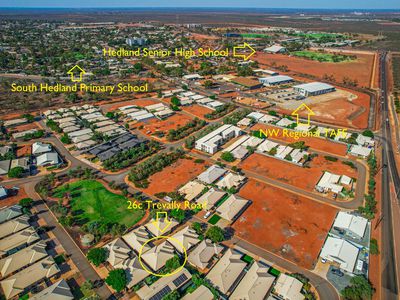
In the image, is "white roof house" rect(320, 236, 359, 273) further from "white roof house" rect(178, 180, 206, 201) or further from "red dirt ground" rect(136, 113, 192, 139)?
"red dirt ground" rect(136, 113, 192, 139)

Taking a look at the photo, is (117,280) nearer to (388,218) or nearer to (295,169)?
(295,169)

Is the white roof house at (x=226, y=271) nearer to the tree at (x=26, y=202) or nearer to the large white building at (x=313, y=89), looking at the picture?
the tree at (x=26, y=202)

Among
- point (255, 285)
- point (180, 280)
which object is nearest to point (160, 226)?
point (180, 280)

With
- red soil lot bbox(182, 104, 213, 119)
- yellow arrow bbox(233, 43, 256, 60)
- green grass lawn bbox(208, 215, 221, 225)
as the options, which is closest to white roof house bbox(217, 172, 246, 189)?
green grass lawn bbox(208, 215, 221, 225)

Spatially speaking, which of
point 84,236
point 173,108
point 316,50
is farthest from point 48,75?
point 316,50

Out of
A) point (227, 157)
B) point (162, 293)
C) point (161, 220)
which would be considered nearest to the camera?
point (162, 293)

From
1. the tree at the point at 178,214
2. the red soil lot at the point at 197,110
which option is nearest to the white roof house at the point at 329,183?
the tree at the point at 178,214

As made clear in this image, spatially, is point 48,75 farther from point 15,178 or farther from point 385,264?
point 385,264
